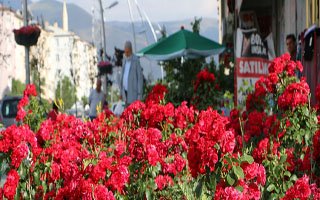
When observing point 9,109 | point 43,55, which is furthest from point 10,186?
point 43,55

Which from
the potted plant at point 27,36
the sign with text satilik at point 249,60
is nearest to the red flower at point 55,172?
the sign with text satilik at point 249,60

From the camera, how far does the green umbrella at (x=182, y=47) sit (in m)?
20.5

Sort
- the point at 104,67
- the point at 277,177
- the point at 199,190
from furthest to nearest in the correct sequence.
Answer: the point at 104,67 → the point at 277,177 → the point at 199,190

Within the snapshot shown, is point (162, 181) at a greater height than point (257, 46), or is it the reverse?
point (257, 46)

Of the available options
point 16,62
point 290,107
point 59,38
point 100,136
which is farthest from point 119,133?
point 59,38

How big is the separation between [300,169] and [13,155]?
195 centimetres

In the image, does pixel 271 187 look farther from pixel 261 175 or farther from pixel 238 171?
pixel 238 171

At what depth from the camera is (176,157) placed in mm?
6391

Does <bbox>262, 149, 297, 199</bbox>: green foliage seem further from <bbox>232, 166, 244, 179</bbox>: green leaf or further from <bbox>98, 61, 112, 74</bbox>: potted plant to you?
<bbox>98, 61, 112, 74</bbox>: potted plant

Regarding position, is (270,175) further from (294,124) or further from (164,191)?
(294,124)

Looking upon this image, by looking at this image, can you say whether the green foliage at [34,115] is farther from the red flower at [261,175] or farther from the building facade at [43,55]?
the building facade at [43,55]

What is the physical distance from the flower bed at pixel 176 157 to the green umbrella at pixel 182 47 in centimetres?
1156

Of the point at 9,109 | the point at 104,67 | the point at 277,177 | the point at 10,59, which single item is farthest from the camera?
the point at 10,59

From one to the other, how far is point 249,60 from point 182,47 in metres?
5.76
